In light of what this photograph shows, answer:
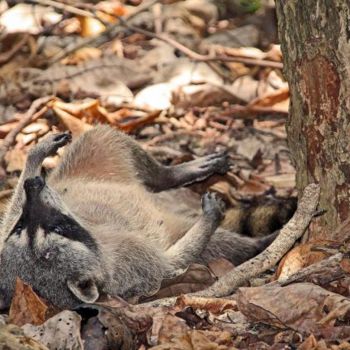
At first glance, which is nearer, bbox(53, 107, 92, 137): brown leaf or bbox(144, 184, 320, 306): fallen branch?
bbox(144, 184, 320, 306): fallen branch

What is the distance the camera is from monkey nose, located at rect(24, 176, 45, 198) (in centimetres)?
494

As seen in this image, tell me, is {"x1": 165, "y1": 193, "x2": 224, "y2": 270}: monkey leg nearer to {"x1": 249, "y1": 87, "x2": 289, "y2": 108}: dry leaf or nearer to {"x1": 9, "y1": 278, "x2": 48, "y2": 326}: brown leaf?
{"x1": 9, "y1": 278, "x2": 48, "y2": 326}: brown leaf

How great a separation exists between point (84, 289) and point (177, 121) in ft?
10.3

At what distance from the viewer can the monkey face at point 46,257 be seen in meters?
4.90

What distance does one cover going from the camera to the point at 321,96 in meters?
4.52

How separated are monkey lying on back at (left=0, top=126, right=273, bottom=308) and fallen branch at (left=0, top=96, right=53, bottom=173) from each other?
33.8 inches

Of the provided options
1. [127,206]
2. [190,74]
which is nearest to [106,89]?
[190,74]

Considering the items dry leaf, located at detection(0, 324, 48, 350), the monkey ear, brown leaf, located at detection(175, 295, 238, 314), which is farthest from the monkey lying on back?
dry leaf, located at detection(0, 324, 48, 350)

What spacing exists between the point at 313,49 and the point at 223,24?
5420 mm

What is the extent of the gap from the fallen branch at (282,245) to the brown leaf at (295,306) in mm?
672

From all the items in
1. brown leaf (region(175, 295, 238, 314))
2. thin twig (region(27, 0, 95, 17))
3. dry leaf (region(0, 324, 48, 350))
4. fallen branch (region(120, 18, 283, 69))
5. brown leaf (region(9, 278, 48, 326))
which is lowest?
fallen branch (region(120, 18, 283, 69))

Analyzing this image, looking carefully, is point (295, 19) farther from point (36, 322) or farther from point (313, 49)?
point (36, 322)

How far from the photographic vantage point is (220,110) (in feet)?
26.3

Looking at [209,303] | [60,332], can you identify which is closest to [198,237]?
[209,303]
